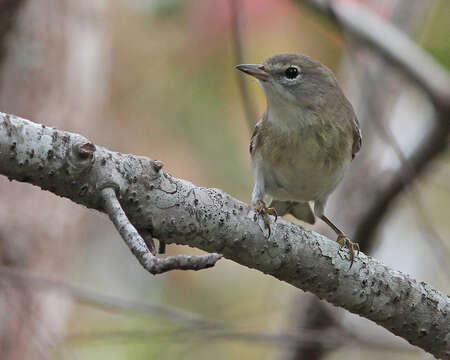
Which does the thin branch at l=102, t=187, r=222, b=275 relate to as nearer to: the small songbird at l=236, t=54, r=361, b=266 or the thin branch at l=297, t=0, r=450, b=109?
the small songbird at l=236, t=54, r=361, b=266

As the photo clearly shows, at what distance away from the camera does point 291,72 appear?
428 cm

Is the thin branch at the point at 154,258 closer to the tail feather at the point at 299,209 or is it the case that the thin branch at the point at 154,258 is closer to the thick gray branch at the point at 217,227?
the thick gray branch at the point at 217,227

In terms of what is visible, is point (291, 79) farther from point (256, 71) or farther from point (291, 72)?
point (256, 71)

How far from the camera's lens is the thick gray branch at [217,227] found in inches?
82.9

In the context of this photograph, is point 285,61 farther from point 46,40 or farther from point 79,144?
point 79,144

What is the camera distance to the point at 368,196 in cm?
475

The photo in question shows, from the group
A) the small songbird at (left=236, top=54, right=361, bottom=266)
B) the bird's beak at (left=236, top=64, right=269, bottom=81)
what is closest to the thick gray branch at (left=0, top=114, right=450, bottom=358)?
the small songbird at (left=236, top=54, right=361, bottom=266)

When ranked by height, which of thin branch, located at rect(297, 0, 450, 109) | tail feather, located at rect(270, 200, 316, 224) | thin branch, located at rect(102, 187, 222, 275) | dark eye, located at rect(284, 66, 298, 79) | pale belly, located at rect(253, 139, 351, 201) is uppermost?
thin branch, located at rect(297, 0, 450, 109)

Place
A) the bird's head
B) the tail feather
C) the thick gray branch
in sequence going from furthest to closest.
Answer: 1. the tail feather
2. the bird's head
3. the thick gray branch

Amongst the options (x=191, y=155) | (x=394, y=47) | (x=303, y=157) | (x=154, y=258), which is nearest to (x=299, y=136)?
(x=303, y=157)

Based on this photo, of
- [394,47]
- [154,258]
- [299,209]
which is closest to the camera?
[154,258]

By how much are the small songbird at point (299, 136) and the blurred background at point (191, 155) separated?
21 cm

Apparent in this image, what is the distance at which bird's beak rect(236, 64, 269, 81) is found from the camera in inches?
156

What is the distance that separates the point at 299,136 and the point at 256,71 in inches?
17.6
